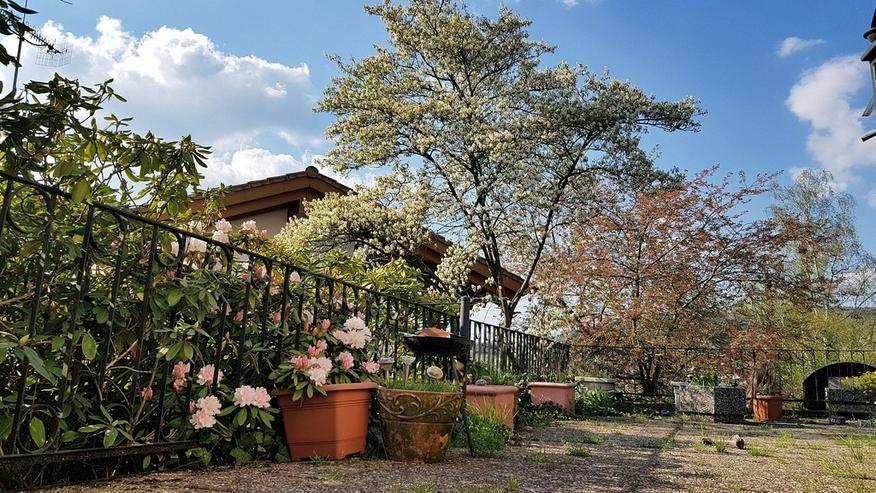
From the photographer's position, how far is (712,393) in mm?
9055

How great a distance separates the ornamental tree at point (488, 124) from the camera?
12594mm

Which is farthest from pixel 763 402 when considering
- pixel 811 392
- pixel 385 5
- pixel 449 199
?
pixel 385 5

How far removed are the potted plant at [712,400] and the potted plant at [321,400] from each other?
7.06m

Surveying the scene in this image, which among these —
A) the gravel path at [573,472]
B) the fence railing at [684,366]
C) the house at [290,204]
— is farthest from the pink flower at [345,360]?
the fence railing at [684,366]

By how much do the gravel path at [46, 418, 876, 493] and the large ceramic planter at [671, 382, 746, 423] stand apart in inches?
128

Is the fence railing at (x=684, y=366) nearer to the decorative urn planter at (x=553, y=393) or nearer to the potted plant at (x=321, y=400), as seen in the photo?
the decorative urn planter at (x=553, y=393)

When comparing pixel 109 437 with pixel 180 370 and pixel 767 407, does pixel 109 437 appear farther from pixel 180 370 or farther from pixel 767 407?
pixel 767 407

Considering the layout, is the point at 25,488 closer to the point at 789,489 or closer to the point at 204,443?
the point at 204,443

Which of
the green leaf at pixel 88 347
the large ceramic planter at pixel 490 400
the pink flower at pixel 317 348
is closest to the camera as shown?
the green leaf at pixel 88 347

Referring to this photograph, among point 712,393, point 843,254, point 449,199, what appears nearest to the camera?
point 712,393

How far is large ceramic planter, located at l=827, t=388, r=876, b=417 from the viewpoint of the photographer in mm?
9656

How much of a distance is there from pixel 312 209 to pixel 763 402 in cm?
833

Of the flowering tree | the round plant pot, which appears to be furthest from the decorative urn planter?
the round plant pot

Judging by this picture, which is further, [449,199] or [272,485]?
[449,199]
